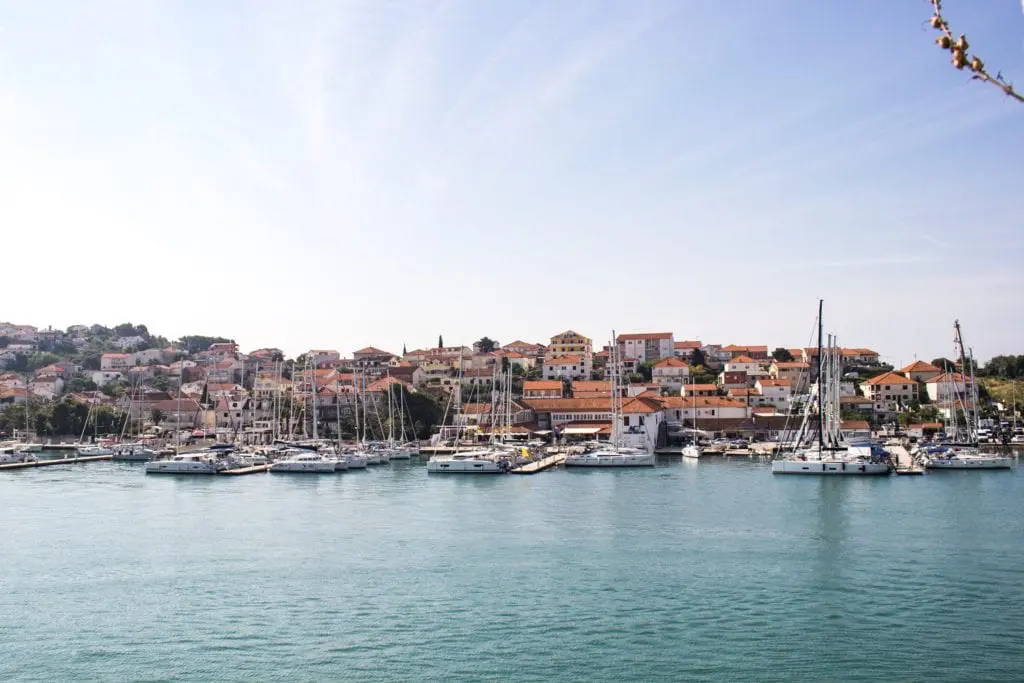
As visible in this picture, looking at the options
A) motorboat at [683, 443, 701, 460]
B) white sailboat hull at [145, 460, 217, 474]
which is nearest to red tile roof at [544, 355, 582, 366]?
motorboat at [683, 443, 701, 460]

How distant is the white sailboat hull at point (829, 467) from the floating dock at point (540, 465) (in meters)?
13.1

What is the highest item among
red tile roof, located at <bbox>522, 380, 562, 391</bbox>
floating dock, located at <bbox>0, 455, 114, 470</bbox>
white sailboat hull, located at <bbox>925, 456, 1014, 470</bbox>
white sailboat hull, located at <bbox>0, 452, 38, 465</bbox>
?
red tile roof, located at <bbox>522, 380, 562, 391</bbox>

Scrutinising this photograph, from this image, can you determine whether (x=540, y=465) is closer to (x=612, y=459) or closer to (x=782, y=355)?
(x=612, y=459)

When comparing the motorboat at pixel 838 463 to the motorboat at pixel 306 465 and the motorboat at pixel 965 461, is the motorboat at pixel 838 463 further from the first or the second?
the motorboat at pixel 306 465

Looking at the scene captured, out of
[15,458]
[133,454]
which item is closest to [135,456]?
[133,454]

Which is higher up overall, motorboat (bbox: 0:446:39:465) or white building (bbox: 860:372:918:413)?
white building (bbox: 860:372:918:413)

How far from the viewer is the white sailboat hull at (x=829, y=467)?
43688 millimetres

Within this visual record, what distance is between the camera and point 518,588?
20.4 m

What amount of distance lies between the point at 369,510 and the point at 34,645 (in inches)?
679

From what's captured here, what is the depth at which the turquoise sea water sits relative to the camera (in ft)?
50.5

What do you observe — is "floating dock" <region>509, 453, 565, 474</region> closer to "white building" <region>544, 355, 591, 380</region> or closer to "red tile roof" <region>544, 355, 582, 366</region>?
"white building" <region>544, 355, 591, 380</region>

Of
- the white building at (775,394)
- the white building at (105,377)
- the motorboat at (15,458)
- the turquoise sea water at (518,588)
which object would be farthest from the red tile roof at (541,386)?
the white building at (105,377)

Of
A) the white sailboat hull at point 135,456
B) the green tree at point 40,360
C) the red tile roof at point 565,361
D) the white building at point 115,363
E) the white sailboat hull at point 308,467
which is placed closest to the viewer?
the white sailboat hull at point 308,467

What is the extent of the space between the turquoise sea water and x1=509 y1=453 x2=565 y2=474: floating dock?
10.9 metres
